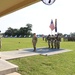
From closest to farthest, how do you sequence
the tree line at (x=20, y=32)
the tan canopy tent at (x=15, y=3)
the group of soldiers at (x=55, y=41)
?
the tan canopy tent at (x=15, y=3), the group of soldiers at (x=55, y=41), the tree line at (x=20, y=32)

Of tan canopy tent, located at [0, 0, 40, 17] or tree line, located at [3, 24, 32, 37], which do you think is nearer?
tan canopy tent, located at [0, 0, 40, 17]

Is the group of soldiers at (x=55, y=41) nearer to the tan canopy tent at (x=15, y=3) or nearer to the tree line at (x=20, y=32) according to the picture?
the tan canopy tent at (x=15, y=3)

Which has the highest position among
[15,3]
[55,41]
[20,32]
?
[20,32]

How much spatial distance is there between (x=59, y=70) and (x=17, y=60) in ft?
8.45

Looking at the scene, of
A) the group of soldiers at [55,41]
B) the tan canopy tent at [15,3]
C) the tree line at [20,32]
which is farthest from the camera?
the tree line at [20,32]

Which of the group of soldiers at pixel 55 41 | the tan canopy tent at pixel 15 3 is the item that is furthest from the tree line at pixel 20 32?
the tan canopy tent at pixel 15 3

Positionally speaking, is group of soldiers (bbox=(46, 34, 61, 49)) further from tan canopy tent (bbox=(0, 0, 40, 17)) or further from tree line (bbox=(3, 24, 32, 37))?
tree line (bbox=(3, 24, 32, 37))

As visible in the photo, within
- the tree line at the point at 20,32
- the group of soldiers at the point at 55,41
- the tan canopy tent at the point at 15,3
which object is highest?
the tree line at the point at 20,32

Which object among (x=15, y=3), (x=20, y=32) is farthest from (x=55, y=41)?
(x=20, y=32)

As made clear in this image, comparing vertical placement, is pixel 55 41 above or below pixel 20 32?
below

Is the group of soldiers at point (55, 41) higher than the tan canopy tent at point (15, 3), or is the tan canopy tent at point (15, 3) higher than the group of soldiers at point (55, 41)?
the tan canopy tent at point (15, 3)

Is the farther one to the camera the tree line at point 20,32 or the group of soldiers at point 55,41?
the tree line at point 20,32

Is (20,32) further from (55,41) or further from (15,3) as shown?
(15,3)

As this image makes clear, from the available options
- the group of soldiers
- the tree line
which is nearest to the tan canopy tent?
the group of soldiers
